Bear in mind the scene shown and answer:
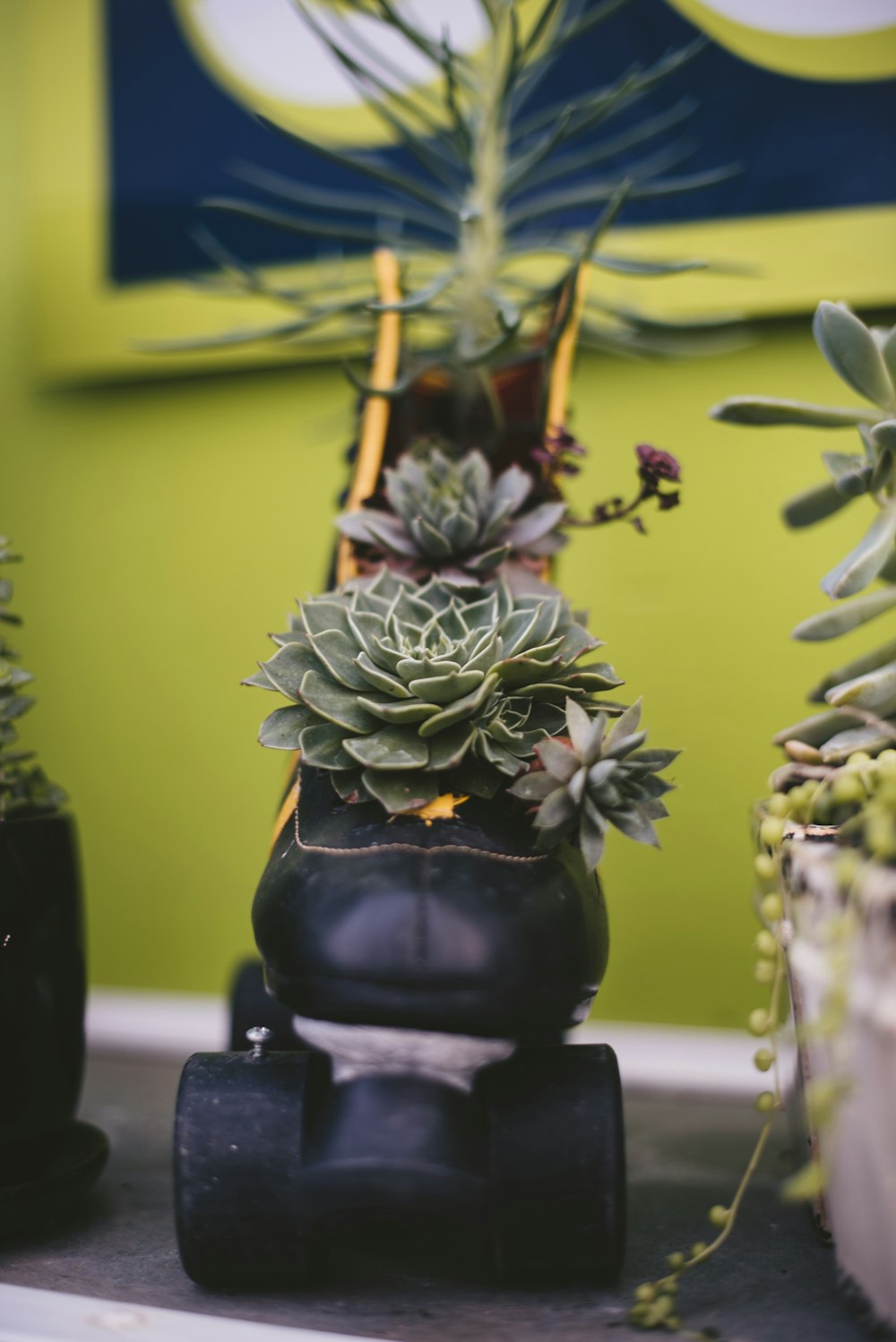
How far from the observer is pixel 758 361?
1.06 meters

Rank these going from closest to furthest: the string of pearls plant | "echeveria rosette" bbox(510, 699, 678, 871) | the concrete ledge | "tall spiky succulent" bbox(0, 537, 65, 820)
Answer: the string of pearls plant
"echeveria rosette" bbox(510, 699, 678, 871)
"tall spiky succulent" bbox(0, 537, 65, 820)
the concrete ledge

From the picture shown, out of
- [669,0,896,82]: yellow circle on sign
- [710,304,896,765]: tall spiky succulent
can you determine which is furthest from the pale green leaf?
[669,0,896,82]: yellow circle on sign

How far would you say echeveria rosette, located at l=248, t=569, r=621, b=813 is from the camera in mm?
558

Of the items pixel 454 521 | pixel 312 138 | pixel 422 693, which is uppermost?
pixel 312 138

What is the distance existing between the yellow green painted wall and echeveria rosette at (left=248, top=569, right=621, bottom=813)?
465 mm

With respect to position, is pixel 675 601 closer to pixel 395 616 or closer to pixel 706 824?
pixel 706 824

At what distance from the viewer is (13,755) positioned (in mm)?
717

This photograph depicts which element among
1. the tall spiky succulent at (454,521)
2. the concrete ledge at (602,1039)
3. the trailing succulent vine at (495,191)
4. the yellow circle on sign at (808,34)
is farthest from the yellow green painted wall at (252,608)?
the tall spiky succulent at (454,521)

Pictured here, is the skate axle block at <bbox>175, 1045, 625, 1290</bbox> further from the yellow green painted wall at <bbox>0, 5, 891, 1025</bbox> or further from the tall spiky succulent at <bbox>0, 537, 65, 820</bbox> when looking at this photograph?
the yellow green painted wall at <bbox>0, 5, 891, 1025</bbox>

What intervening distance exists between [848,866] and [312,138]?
3.44 ft

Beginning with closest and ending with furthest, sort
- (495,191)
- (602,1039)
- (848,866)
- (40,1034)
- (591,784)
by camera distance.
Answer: (848,866) → (591,784) → (40,1034) → (495,191) → (602,1039)

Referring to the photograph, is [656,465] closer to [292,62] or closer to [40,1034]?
[40,1034]

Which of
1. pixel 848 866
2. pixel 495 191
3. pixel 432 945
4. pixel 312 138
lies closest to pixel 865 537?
pixel 848 866

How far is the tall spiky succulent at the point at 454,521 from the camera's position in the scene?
0.72 meters
